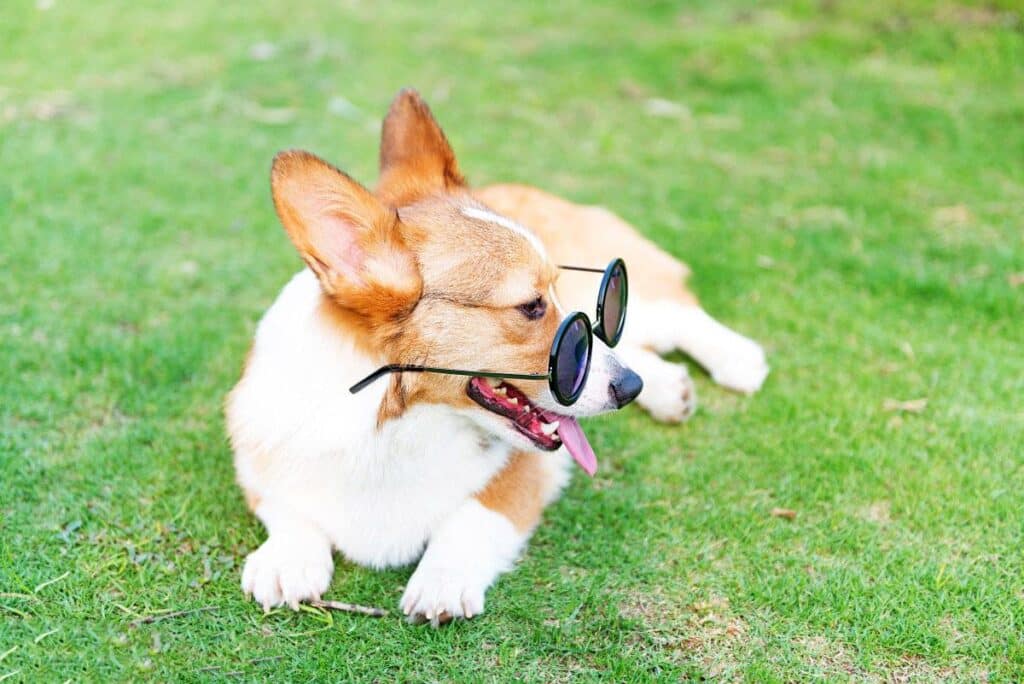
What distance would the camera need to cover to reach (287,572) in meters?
2.55

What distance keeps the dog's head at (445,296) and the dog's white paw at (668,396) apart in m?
0.76

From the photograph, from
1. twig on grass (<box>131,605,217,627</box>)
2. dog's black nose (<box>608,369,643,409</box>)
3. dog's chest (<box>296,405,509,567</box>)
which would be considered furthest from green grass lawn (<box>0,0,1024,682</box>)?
dog's black nose (<box>608,369,643,409</box>)

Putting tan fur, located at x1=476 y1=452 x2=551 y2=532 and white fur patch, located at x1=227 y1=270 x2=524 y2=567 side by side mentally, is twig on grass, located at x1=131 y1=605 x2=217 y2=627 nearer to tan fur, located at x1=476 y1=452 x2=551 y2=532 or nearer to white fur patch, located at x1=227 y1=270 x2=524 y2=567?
white fur patch, located at x1=227 y1=270 x2=524 y2=567

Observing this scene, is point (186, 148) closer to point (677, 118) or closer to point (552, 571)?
point (677, 118)

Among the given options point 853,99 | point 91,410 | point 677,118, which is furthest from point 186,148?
point 853,99

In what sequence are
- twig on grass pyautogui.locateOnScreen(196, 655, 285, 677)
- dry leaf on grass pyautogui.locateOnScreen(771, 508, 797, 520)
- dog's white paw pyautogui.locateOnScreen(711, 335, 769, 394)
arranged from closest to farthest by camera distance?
twig on grass pyautogui.locateOnScreen(196, 655, 285, 677), dry leaf on grass pyautogui.locateOnScreen(771, 508, 797, 520), dog's white paw pyautogui.locateOnScreen(711, 335, 769, 394)

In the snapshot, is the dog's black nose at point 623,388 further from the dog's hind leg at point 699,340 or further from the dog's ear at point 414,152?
the dog's hind leg at point 699,340

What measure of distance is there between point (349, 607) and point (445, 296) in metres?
0.93

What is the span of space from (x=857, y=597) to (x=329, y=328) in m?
1.66

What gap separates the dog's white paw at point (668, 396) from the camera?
338cm

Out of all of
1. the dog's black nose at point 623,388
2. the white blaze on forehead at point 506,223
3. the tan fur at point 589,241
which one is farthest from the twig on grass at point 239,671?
the tan fur at point 589,241

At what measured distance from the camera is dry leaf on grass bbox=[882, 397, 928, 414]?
3.43 m

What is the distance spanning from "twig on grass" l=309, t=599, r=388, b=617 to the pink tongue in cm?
69

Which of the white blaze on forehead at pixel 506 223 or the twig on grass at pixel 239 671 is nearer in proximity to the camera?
the twig on grass at pixel 239 671
